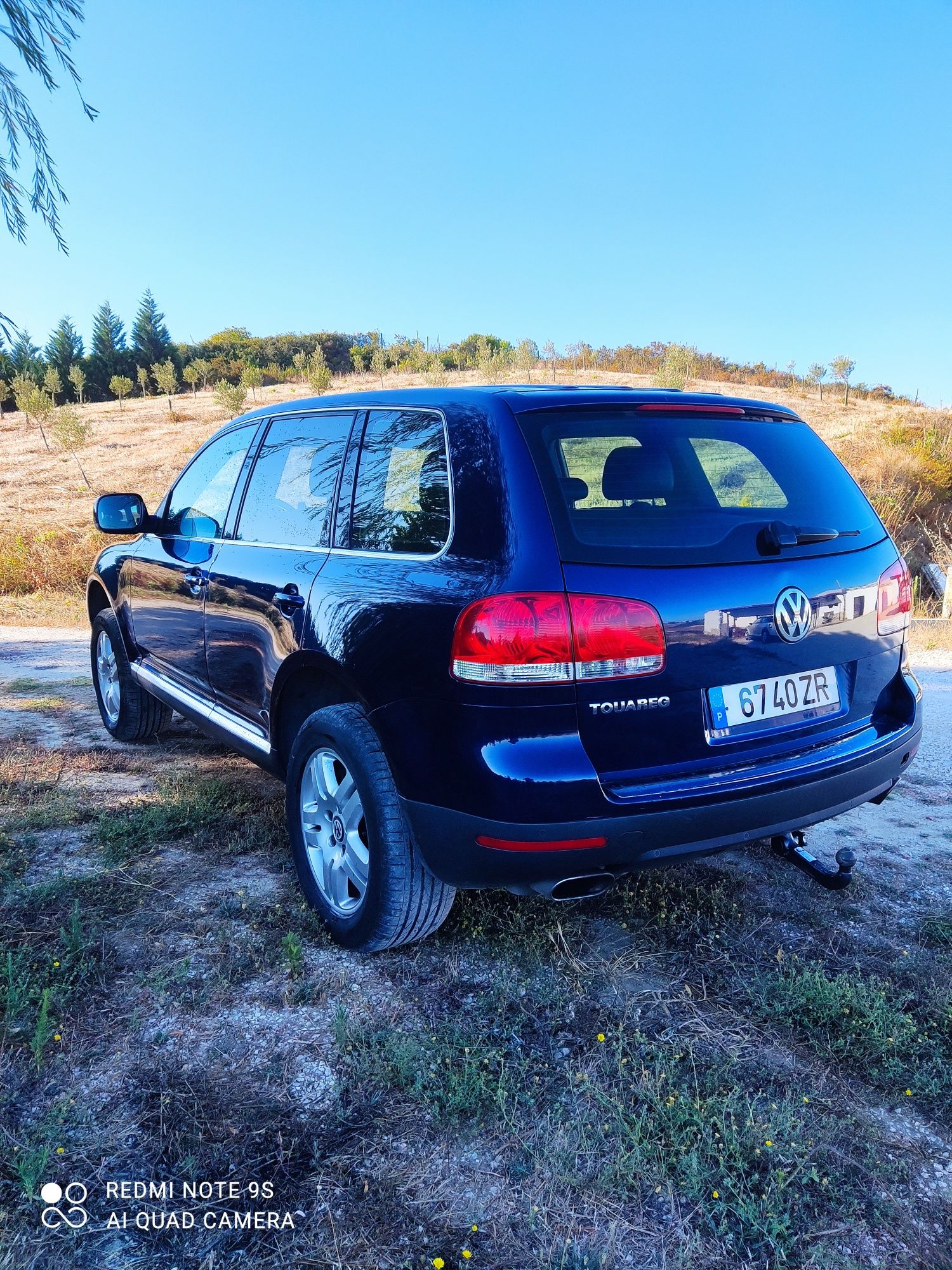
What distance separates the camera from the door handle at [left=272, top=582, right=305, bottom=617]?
274cm

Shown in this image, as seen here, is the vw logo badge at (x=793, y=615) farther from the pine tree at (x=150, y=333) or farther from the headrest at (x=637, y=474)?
the pine tree at (x=150, y=333)

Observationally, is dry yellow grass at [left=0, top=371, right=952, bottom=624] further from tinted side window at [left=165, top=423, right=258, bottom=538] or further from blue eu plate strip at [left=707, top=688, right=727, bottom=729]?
blue eu plate strip at [left=707, top=688, right=727, bottom=729]

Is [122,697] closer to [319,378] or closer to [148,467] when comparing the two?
[148,467]

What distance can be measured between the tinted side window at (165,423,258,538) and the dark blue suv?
54cm

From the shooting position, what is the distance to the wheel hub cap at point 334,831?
257 centimetres

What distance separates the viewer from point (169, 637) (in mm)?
3945

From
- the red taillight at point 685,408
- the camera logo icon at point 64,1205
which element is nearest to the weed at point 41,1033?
the camera logo icon at point 64,1205

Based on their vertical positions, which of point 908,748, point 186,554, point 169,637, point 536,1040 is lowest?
point 536,1040

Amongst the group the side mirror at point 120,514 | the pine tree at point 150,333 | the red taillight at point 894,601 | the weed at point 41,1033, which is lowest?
the weed at point 41,1033

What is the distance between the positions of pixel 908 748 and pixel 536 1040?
151 cm

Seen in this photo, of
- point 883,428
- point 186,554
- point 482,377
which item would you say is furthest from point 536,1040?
point 482,377

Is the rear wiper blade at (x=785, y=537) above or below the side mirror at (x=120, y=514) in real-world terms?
below

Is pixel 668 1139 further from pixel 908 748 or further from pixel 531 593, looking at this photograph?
pixel 908 748

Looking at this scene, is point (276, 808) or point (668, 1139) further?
point (276, 808)
